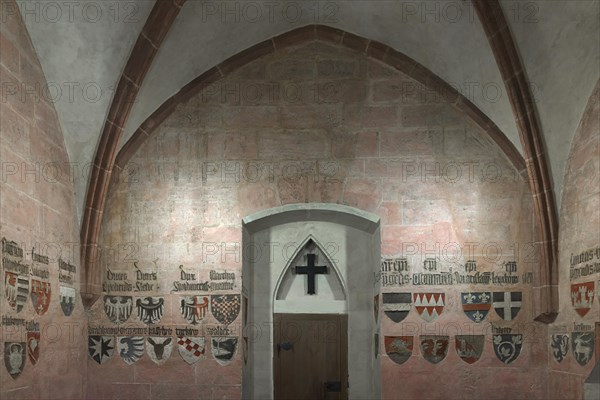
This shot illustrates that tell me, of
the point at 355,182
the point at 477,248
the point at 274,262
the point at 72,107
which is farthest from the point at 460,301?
the point at 72,107

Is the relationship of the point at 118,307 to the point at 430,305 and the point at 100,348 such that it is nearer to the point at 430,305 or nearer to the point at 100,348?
the point at 100,348

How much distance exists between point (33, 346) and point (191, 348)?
5.98ft

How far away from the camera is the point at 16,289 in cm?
633

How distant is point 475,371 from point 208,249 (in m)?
2.89

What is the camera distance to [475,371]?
7.95 m

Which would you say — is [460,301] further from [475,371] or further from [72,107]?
[72,107]

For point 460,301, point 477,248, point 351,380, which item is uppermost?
point 477,248

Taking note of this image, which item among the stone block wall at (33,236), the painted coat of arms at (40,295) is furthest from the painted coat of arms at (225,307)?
the painted coat of arms at (40,295)

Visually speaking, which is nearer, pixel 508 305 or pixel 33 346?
pixel 33 346

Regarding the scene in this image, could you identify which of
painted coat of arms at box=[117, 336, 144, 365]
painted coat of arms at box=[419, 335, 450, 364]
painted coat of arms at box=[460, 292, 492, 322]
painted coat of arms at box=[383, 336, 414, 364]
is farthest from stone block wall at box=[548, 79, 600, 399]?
painted coat of arms at box=[117, 336, 144, 365]

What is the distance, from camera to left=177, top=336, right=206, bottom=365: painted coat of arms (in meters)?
8.08

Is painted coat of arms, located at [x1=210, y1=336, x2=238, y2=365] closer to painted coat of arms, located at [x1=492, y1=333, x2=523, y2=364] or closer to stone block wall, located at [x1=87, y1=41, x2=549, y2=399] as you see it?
stone block wall, located at [x1=87, y1=41, x2=549, y2=399]

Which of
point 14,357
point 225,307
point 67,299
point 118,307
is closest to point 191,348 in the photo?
point 225,307

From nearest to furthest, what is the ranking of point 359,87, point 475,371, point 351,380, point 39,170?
1. point 39,170
2. point 475,371
3. point 359,87
4. point 351,380
